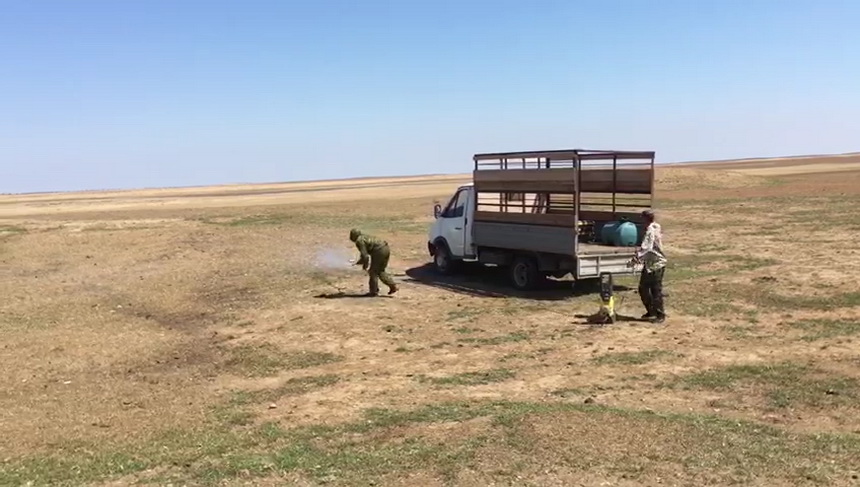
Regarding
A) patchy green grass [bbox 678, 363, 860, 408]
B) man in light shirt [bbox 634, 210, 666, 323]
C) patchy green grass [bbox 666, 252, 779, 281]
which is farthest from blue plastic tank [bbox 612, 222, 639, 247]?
patchy green grass [bbox 678, 363, 860, 408]

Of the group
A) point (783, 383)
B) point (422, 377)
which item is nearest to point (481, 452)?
point (422, 377)

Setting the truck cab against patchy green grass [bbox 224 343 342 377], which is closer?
patchy green grass [bbox 224 343 342 377]

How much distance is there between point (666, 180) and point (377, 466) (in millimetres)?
60332

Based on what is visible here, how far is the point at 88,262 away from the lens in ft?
74.5

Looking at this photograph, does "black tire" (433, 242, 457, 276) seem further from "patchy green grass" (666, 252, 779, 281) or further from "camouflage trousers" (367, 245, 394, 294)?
"patchy green grass" (666, 252, 779, 281)

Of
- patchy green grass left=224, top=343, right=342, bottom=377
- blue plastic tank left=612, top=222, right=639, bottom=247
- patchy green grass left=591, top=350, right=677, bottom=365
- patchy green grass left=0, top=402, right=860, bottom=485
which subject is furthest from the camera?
blue plastic tank left=612, top=222, right=639, bottom=247

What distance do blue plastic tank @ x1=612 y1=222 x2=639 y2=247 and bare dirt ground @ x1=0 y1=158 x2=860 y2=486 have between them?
1.31 m

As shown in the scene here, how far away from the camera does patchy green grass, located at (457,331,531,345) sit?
39.4 ft

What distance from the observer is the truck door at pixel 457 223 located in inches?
720

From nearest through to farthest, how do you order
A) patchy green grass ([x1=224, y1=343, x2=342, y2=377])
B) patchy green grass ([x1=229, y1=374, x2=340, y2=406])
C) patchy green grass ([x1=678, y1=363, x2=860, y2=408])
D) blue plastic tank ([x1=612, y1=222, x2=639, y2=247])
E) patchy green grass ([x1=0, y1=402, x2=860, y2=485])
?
patchy green grass ([x1=0, y1=402, x2=860, y2=485]) → patchy green grass ([x1=678, y1=363, x2=860, y2=408]) → patchy green grass ([x1=229, y1=374, x2=340, y2=406]) → patchy green grass ([x1=224, y1=343, x2=342, y2=377]) → blue plastic tank ([x1=612, y1=222, x2=639, y2=247])

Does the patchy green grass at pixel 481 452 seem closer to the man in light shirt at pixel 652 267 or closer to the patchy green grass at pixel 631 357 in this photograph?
the patchy green grass at pixel 631 357

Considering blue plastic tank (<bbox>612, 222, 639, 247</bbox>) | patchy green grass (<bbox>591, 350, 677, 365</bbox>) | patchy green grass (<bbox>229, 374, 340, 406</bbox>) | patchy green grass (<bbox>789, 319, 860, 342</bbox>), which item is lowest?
patchy green grass (<bbox>229, 374, 340, 406</bbox>)

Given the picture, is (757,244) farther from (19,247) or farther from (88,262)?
(19,247)

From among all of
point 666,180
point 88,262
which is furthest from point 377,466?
point 666,180
